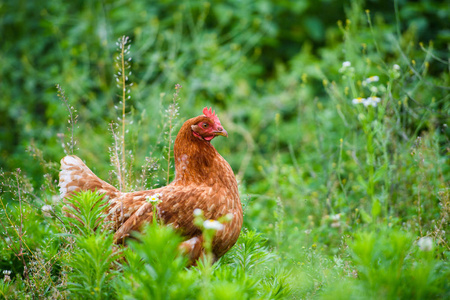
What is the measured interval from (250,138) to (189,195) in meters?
2.40

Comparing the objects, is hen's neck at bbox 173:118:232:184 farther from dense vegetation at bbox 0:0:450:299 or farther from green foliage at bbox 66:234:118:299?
green foliage at bbox 66:234:118:299

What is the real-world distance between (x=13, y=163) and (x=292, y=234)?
2792 mm

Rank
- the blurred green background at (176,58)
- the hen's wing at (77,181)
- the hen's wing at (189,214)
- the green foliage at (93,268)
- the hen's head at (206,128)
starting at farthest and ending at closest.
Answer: the blurred green background at (176,58) < the hen's wing at (77,181) < the hen's head at (206,128) < the hen's wing at (189,214) < the green foliage at (93,268)

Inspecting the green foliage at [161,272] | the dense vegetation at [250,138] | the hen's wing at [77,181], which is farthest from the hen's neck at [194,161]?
the green foliage at [161,272]

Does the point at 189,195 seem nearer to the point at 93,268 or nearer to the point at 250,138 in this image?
the point at 93,268

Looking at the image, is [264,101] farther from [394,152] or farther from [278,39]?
[394,152]

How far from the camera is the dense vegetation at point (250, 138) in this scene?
1.76 meters

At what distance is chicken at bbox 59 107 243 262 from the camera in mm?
2164

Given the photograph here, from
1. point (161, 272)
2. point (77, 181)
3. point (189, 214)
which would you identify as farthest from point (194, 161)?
point (161, 272)

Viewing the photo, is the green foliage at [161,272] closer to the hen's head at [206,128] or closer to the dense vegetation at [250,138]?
the dense vegetation at [250,138]

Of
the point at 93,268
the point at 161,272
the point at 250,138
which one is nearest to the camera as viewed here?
the point at 161,272

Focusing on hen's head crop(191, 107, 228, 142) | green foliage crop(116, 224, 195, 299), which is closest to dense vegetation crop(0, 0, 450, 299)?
green foliage crop(116, 224, 195, 299)

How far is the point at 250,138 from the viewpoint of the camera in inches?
178

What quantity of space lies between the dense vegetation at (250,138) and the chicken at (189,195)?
0.15m
